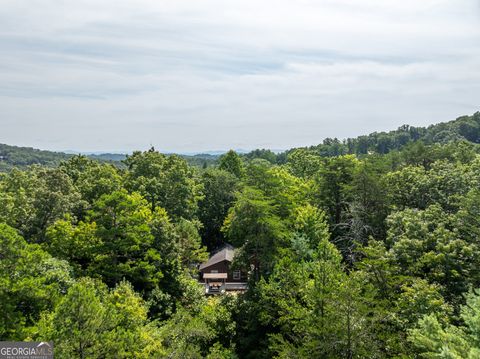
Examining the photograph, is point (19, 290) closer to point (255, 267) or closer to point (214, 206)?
point (255, 267)

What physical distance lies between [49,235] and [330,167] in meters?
22.0

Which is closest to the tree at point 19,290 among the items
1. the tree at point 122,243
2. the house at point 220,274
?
the tree at point 122,243

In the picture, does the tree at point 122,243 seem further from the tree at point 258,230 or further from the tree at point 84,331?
the tree at point 84,331

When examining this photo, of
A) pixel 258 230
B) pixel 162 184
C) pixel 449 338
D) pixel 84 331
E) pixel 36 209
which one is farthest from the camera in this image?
pixel 162 184

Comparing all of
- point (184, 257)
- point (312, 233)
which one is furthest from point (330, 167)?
point (184, 257)

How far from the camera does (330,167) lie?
34438 mm

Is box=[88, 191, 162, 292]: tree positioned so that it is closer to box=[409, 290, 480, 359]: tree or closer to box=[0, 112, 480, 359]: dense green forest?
box=[0, 112, 480, 359]: dense green forest

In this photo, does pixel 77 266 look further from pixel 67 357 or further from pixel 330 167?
pixel 330 167

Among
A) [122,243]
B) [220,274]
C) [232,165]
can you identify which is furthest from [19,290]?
[232,165]

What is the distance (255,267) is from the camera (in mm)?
25547

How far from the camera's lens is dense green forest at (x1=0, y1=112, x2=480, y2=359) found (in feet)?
49.8

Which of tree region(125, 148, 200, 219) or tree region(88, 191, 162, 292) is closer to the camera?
tree region(88, 191, 162, 292)

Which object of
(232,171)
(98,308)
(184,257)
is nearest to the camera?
(98,308)

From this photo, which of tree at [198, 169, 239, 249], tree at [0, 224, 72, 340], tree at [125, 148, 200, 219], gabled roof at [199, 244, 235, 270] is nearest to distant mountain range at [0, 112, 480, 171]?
tree at [198, 169, 239, 249]
